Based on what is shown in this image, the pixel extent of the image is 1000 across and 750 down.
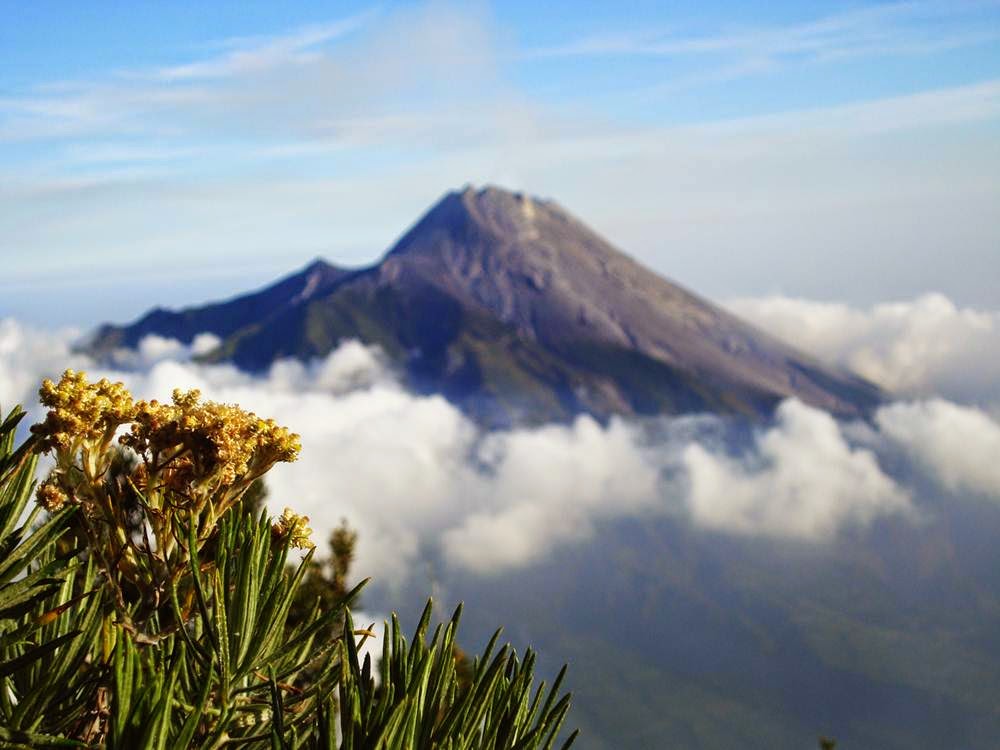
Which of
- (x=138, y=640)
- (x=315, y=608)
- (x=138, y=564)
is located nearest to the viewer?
(x=138, y=640)

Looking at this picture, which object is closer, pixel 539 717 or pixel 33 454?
pixel 33 454

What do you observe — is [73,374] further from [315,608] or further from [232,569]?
[315,608]

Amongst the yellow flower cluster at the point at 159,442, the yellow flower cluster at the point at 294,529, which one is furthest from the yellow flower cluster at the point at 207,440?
the yellow flower cluster at the point at 294,529

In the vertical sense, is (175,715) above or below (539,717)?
below

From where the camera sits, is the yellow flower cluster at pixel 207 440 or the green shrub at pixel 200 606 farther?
the yellow flower cluster at pixel 207 440

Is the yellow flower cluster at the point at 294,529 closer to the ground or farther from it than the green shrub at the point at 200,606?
farther from it

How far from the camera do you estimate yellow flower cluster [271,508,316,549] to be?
3.40 meters

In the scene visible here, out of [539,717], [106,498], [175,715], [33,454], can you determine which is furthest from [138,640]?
[539,717]

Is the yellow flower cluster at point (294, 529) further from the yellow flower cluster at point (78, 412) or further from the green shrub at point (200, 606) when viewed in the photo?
the yellow flower cluster at point (78, 412)

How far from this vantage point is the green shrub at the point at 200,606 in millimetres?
3096

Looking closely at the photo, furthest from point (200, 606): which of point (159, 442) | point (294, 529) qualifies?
point (159, 442)

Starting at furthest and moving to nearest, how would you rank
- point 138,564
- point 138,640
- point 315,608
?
1. point 315,608
2. point 138,564
3. point 138,640

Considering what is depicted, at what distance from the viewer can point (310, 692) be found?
132 inches

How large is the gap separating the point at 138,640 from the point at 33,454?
27.6 inches
